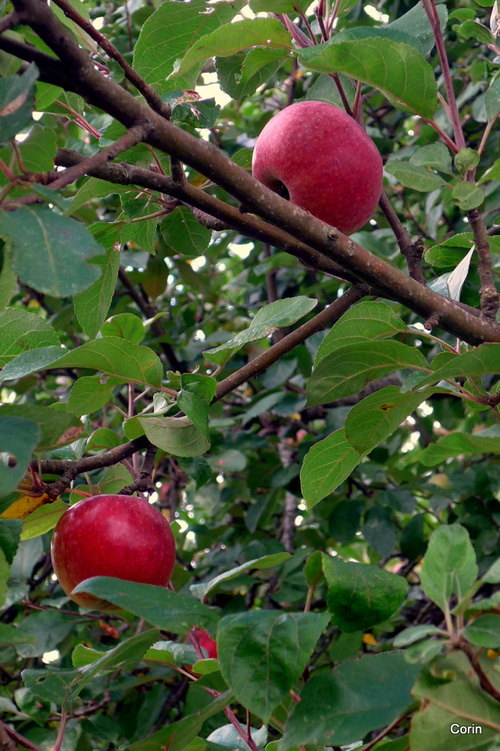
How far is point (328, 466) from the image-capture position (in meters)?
0.99

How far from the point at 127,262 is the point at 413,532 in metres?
1.08

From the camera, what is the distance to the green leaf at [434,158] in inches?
38.0

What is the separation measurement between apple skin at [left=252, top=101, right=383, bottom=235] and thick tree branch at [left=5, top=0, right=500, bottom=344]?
0.13 m

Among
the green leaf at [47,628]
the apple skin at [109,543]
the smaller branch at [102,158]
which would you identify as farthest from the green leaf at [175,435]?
the green leaf at [47,628]

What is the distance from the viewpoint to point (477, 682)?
0.56 m

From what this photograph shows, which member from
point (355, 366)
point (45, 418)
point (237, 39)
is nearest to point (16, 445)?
point (45, 418)

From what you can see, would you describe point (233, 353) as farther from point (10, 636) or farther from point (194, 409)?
point (10, 636)

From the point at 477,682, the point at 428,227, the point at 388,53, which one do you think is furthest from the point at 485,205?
the point at 477,682

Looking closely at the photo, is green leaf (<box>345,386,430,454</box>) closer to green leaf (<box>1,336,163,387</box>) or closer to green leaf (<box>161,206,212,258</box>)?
green leaf (<box>1,336,163,387</box>)

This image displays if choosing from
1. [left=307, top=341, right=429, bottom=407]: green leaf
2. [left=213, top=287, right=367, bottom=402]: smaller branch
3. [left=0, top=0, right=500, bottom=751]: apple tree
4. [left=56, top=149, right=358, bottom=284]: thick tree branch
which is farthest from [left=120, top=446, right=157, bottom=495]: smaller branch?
[left=56, top=149, right=358, bottom=284]: thick tree branch

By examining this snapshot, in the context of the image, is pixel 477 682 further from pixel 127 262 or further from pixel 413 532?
pixel 127 262

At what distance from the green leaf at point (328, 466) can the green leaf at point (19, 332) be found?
1.24 ft

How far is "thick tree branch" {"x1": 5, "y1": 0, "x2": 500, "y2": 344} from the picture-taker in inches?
22.6

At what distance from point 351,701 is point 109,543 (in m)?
0.43
